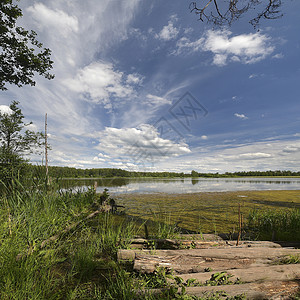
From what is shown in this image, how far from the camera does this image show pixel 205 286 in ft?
5.62

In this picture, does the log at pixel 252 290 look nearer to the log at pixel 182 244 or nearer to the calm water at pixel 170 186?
the log at pixel 182 244

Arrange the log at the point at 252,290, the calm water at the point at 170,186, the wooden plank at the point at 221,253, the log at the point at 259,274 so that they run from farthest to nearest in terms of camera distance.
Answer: the calm water at the point at 170,186 < the wooden plank at the point at 221,253 < the log at the point at 259,274 < the log at the point at 252,290

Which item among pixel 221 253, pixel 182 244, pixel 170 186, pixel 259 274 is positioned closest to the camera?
pixel 259 274

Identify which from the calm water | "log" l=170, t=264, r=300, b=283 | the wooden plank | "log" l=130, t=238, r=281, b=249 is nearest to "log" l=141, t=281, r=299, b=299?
"log" l=170, t=264, r=300, b=283

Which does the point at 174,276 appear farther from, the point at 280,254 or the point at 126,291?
the point at 280,254

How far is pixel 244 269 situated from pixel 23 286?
2.54 m

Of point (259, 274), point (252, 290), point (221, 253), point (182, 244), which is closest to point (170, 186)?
point (182, 244)

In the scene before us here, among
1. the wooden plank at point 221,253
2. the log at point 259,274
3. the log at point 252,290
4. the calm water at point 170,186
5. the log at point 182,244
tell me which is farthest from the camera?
the calm water at point 170,186

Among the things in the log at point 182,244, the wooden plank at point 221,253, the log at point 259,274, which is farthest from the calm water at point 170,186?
the log at point 259,274

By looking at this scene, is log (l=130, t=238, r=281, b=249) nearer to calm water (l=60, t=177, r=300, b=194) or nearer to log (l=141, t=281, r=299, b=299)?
log (l=141, t=281, r=299, b=299)

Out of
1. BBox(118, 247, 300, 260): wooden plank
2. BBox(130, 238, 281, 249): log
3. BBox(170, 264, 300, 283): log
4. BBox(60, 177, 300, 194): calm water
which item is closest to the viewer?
BBox(170, 264, 300, 283): log

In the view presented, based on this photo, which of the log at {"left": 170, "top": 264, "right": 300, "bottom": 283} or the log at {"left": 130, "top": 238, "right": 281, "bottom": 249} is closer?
the log at {"left": 170, "top": 264, "right": 300, "bottom": 283}

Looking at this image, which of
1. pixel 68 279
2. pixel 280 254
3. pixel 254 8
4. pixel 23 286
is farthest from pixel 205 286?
pixel 254 8

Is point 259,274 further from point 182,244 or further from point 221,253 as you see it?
point 182,244
